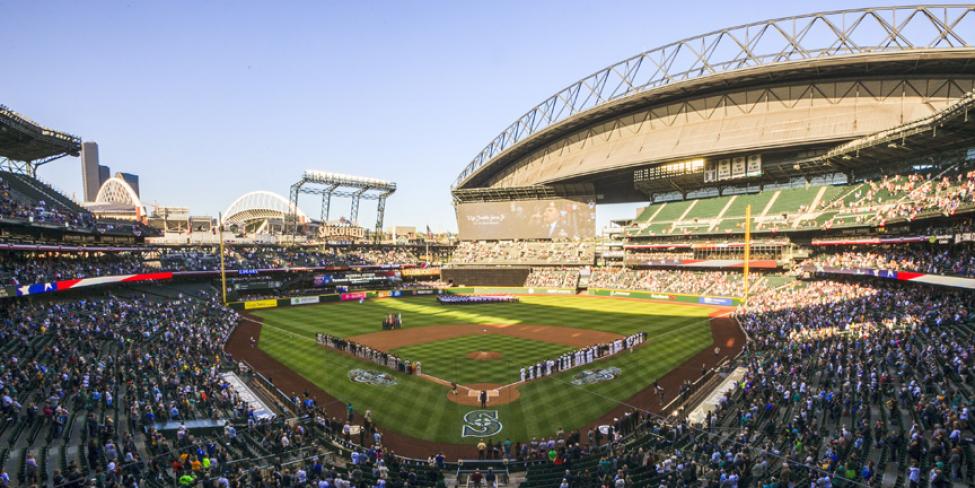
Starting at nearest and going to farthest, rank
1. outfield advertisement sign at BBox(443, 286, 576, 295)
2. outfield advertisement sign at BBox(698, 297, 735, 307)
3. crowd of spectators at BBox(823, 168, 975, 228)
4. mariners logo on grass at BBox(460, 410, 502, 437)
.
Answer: mariners logo on grass at BBox(460, 410, 502, 437) → crowd of spectators at BBox(823, 168, 975, 228) → outfield advertisement sign at BBox(698, 297, 735, 307) → outfield advertisement sign at BBox(443, 286, 576, 295)

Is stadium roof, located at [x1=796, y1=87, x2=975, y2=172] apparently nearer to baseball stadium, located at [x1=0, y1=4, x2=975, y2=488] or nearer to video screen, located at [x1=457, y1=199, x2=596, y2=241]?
baseball stadium, located at [x1=0, y1=4, x2=975, y2=488]

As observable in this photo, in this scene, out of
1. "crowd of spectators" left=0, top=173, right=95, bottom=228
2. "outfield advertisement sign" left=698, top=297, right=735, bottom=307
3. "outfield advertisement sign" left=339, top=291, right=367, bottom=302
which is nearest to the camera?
"crowd of spectators" left=0, top=173, right=95, bottom=228

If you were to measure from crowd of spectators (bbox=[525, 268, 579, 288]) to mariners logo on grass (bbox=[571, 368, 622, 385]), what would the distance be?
4479 cm

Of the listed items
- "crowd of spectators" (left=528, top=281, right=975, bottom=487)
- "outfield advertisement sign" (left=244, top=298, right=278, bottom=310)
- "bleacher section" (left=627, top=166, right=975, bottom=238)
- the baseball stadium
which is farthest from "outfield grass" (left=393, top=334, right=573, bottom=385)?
"outfield advertisement sign" (left=244, top=298, right=278, bottom=310)

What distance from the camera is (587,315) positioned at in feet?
165

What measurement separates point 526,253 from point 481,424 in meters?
62.7

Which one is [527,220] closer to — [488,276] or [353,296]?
[488,276]

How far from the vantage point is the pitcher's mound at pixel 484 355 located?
3152cm

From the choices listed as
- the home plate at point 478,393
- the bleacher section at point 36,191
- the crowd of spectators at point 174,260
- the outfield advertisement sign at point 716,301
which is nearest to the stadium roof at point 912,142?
the outfield advertisement sign at point 716,301

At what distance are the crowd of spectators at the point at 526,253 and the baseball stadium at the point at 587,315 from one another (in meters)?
0.56

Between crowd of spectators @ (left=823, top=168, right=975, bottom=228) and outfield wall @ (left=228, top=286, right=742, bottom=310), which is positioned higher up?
crowd of spectators @ (left=823, top=168, right=975, bottom=228)

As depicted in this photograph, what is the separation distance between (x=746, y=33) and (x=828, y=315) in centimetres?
4507

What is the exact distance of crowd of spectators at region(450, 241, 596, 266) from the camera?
78.8m

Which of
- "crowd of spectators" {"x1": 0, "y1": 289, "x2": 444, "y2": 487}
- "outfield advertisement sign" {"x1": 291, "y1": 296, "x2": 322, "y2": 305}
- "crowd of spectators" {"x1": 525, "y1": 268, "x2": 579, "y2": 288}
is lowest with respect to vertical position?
"outfield advertisement sign" {"x1": 291, "y1": 296, "x2": 322, "y2": 305}
